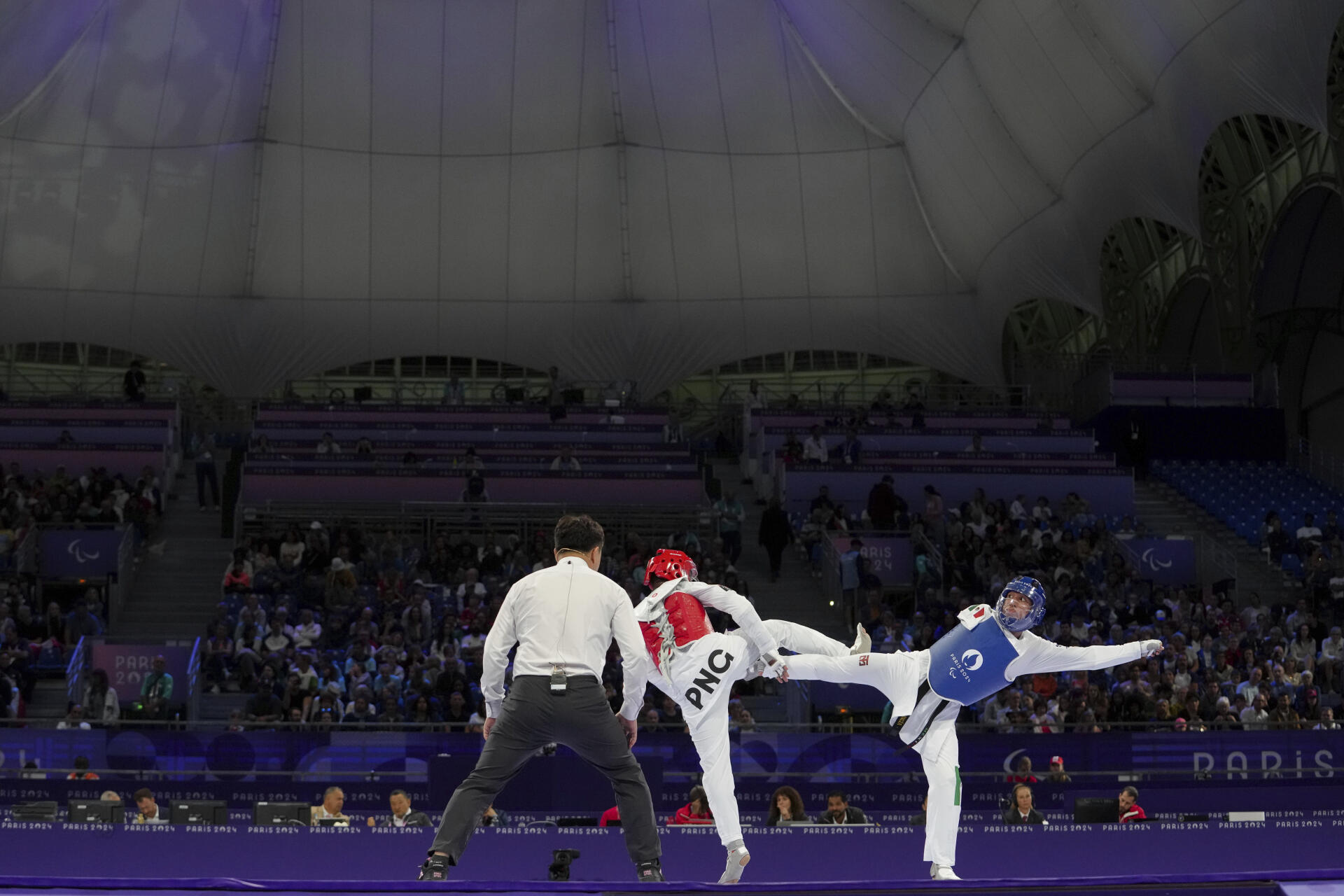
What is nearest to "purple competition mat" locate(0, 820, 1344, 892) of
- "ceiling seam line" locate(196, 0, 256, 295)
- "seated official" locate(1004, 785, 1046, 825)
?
"seated official" locate(1004, 785, 1046, 825)

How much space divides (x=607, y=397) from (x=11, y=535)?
54.1 ft

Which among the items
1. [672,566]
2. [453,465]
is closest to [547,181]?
[453,465]

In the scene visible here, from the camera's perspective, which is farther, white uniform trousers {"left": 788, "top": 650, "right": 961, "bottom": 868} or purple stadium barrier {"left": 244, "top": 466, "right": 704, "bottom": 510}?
purple stadium barrier {"left": 244, "top": 466, "right": 704, "bottom": 510}

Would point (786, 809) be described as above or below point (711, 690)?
below

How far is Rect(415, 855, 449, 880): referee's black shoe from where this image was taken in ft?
30.0

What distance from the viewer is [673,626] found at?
39.6 feet

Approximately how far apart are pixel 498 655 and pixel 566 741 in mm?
617

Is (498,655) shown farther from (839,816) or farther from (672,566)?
(839,816)

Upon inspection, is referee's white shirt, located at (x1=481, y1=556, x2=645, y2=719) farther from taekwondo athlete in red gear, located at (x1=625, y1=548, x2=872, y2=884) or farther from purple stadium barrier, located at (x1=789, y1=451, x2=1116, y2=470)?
purple stadium barrier, located at (x1=789, y1=451, x2=1116, y2=470)

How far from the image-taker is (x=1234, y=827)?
44.1ft

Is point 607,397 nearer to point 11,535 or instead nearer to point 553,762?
point 11,535

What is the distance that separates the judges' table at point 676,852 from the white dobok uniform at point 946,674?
1239 mm

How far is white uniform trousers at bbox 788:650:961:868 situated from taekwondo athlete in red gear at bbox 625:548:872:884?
0.46 metres

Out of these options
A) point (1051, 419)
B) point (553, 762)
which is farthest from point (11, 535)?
point (1051, 419)
